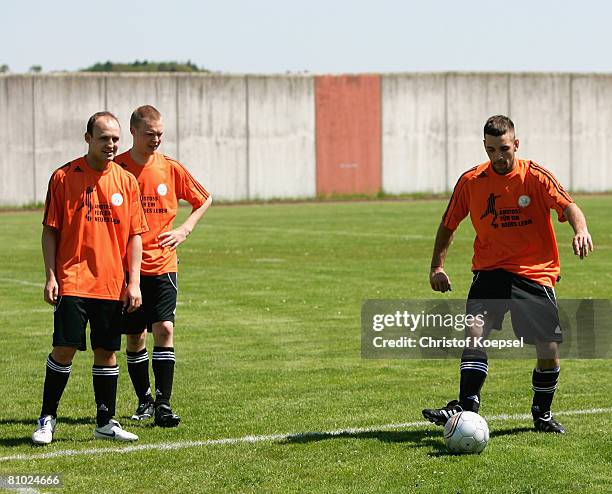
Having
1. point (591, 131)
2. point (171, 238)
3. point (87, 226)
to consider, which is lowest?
point (171, 238)

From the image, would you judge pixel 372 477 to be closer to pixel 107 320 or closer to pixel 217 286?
pixel 107 320

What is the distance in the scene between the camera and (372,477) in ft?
22.2

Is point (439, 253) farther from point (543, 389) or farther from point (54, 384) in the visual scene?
point (54, 384)

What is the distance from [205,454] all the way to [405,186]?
45.2 metres

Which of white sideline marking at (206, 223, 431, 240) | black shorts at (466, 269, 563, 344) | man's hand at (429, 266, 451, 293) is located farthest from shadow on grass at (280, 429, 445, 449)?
white sideline marking at (206, 223, 431, 240)

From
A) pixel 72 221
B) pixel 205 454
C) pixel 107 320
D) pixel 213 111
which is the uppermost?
pixel 213 111

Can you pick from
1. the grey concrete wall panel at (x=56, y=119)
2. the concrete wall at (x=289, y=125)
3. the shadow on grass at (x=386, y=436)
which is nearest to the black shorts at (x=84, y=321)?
the shadow on grass at (x=386, y=436)

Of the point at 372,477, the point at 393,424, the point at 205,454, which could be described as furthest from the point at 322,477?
the point at 393,424

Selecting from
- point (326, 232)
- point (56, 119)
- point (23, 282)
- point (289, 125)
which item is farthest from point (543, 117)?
point (23, 282)

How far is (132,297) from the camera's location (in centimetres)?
801

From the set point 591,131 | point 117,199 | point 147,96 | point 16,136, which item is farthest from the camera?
point 591,131

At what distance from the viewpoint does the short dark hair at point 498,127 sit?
773 centimetres

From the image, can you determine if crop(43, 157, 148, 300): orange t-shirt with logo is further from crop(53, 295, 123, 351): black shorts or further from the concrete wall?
the concrete wall

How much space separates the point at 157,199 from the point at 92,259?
1094 millimetres
